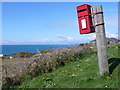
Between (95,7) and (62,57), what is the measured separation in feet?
19.4

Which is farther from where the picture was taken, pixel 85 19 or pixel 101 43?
pixel 85 19

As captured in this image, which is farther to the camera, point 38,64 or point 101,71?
point 38,64

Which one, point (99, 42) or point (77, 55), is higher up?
point (99, 42)

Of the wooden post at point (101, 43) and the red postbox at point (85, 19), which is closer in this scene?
the wooden post at point (101, 43)

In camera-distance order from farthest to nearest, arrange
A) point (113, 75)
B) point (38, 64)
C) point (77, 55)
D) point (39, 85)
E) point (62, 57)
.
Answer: point (77, 55) < point (62, 57) < point (38, 64) < point (39, 85) < point (113, 75)

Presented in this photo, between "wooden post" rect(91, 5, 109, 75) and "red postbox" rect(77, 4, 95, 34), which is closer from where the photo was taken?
"wooden post" rect(91, 5, 109, 75)

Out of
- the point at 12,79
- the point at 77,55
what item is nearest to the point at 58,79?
the point at 12,79

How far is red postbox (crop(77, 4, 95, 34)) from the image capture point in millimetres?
8812

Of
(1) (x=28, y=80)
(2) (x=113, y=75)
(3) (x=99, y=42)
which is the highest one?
(3) (x=99, y=42)

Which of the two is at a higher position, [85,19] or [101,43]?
[85,19]

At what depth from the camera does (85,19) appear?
29.1 ft

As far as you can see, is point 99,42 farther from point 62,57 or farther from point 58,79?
point 62,57

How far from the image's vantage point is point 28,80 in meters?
11.2

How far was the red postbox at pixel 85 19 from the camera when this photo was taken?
28.9 ft
